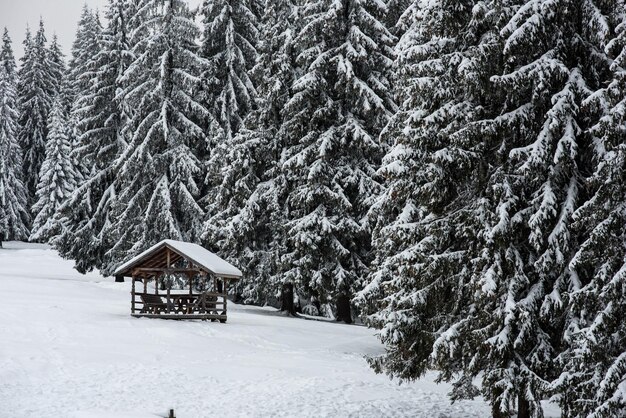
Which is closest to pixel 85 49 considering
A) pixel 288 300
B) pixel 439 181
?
pixel 288 300

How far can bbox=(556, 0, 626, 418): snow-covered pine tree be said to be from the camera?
34.9 feet

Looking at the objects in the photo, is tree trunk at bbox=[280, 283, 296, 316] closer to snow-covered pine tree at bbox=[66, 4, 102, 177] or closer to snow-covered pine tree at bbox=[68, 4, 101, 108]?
snow-covered pine tree at bbox=[66, 4, 102, 177]

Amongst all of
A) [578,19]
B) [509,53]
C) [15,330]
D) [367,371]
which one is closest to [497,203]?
[509,53]

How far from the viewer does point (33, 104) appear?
2594 inches

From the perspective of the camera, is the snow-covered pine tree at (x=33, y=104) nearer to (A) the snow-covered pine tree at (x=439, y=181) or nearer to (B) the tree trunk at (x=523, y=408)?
(A) the snow-covered pine tree at (x=439, y=181)

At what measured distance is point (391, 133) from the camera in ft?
54.5

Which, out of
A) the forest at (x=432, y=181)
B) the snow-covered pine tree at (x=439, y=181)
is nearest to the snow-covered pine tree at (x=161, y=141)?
the forest at (x=432, y=181)

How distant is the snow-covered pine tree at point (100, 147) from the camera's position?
40.1 metres

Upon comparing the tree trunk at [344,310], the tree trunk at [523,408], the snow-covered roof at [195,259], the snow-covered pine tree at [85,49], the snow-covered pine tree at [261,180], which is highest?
the snow-covered pine tree at [85,49]

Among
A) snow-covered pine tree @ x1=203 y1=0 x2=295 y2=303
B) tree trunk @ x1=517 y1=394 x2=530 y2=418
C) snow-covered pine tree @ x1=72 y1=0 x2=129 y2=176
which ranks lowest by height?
tree trunk @ x1=517 y1=394 x2=530 y2=418

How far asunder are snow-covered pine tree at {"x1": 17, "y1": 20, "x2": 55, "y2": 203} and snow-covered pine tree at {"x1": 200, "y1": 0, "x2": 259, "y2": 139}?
3442 cm

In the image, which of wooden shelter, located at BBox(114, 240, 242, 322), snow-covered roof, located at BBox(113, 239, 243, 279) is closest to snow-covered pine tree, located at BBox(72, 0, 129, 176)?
wooden shelter, located at BBox(114, 240, 242, 322)

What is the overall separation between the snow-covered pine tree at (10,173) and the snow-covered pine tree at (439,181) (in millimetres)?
50399

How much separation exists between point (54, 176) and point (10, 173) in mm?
3536
